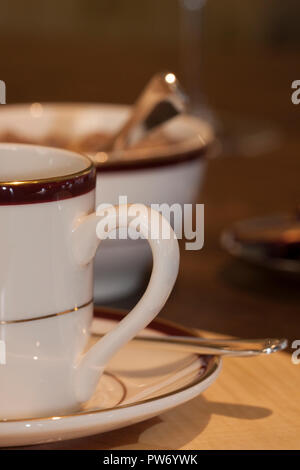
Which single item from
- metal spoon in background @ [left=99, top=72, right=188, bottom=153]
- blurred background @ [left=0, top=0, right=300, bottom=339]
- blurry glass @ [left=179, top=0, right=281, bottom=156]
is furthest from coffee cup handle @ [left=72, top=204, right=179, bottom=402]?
blurry glass @ [left=179, top=0, right=281, bottom=156]

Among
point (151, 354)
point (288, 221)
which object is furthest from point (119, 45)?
point (151, 354)

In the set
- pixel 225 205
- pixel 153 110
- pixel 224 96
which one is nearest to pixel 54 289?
pixel 153 110

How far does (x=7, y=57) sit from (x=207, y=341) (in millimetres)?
1860

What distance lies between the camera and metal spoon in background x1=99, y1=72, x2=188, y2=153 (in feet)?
2.31

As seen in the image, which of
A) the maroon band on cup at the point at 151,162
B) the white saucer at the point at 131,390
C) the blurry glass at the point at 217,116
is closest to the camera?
the white saucer at the point at 131,390

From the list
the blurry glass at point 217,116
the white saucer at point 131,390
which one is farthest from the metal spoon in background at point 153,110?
the blurry glass at point 217,116

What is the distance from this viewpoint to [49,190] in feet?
1.27

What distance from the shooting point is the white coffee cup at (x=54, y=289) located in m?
0.39

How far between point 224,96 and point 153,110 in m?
0.97

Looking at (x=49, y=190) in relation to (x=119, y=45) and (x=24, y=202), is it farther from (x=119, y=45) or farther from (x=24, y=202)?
(x=119, y=45)

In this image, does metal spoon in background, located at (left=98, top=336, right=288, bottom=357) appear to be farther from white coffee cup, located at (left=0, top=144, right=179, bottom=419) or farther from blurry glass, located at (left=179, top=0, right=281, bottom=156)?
blurry glass, located at (left=179, top=0, right=281, bottom=156)

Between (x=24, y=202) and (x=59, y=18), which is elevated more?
(x=24, y=202)

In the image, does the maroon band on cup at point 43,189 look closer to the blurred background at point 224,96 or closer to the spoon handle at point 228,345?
the spoon handle at point 228,345

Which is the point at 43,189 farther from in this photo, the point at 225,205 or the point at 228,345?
the point at 225,205
